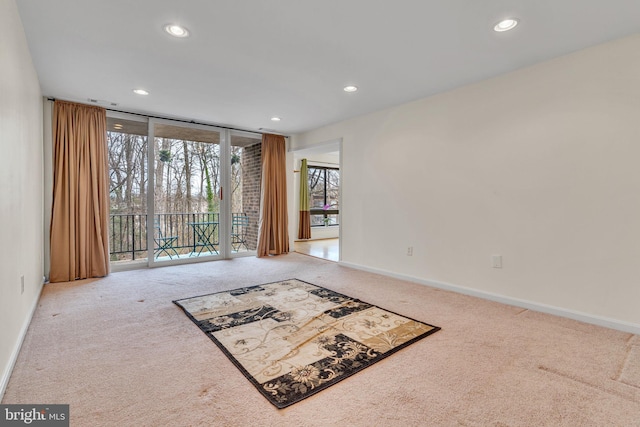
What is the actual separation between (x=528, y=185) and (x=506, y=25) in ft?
4.77

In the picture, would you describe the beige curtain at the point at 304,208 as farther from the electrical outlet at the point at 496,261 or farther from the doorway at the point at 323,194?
the electrical outlet at the point at 496,261

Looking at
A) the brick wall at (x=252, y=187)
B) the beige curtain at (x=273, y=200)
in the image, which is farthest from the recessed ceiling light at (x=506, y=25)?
the brick wall at (x=252, y=187)

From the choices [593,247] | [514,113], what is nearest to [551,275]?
[593,247]

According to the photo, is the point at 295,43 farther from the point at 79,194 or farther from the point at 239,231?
the point at 239,231

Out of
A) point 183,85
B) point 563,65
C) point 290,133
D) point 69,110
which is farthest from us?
point 290,133

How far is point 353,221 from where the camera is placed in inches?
186

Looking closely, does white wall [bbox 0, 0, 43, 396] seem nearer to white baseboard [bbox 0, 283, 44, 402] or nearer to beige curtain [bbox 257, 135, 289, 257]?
white baseboard [bbox 0, 283, 44, 402]

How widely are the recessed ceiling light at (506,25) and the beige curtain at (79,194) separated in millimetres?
4580

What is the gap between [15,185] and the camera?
2.13m

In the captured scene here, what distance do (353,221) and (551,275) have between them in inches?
101

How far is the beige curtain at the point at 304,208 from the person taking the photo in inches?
322

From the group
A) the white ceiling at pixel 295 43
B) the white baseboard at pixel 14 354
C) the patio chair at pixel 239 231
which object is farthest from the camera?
the patio chair at pixel 239 231

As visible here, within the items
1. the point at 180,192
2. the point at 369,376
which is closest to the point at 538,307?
the point at 369,376

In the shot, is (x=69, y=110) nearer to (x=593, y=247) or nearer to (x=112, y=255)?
(x=112, y=255)
